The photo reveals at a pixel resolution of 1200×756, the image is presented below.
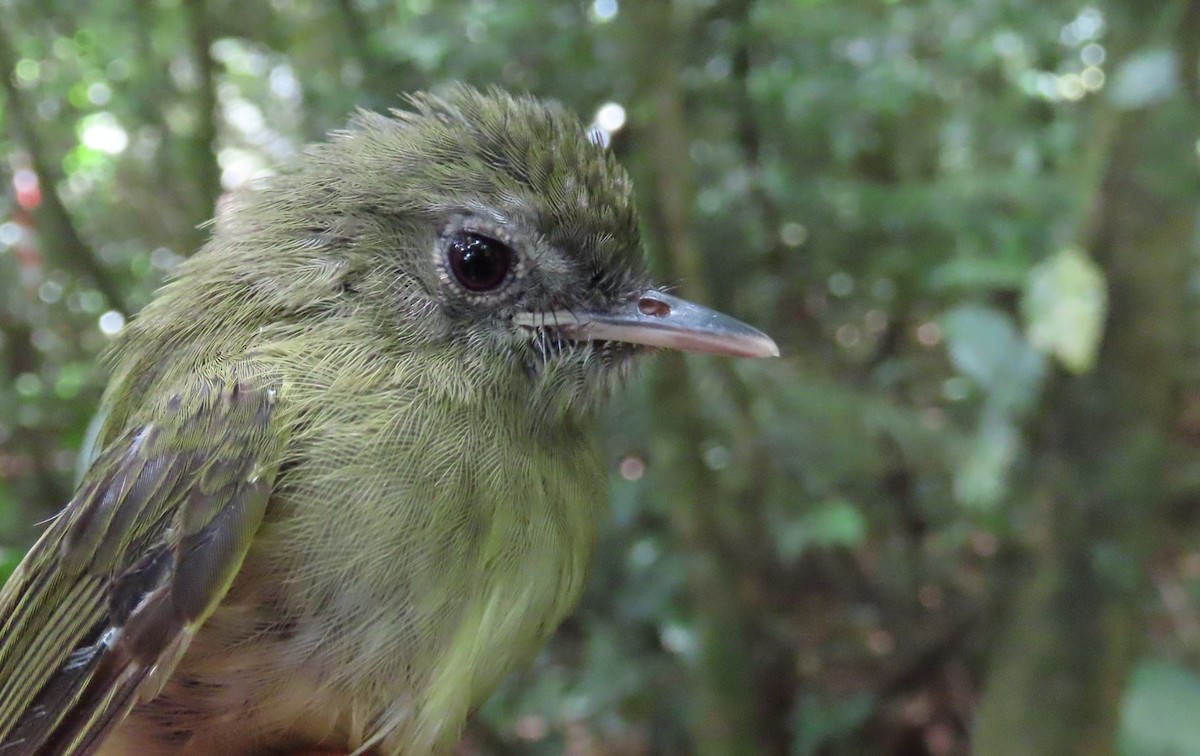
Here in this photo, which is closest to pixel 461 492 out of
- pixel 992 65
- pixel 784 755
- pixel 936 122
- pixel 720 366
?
pixel 720 366

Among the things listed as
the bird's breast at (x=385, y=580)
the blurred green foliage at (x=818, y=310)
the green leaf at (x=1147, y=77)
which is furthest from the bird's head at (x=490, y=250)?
the green leaf at (x=1147, y=77)

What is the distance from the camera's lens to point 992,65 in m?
4.56

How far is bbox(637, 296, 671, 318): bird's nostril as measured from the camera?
1749 mm

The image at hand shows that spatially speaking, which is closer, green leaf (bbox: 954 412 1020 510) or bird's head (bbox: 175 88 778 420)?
bird's head (bbox: 175 88 778 420)

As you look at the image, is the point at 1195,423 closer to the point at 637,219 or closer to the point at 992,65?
the point at 992,65

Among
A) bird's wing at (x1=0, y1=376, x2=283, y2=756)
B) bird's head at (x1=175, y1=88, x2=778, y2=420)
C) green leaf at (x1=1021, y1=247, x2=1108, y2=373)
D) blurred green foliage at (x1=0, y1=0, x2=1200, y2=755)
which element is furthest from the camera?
blurred green foliage at (x1=0, y1=0, x2=1200, y2=755)

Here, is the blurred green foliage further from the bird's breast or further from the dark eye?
the bird's breast

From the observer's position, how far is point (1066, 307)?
2.62 metres

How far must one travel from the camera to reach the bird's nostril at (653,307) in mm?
1749

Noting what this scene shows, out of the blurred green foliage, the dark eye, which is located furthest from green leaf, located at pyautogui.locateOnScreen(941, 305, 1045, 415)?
the dark eye

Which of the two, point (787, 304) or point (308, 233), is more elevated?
point (308, 233)

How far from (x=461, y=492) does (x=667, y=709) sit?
10.5 ft

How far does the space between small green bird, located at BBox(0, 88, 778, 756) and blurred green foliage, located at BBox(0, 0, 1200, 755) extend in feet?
3.02

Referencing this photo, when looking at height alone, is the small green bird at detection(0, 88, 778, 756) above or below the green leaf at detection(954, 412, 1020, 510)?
above
